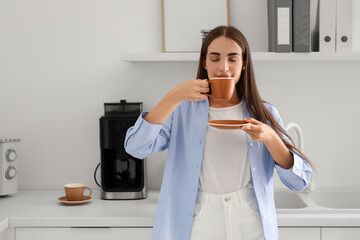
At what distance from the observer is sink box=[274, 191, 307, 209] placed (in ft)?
7.59

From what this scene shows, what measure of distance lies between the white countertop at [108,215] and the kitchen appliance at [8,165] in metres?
0.13

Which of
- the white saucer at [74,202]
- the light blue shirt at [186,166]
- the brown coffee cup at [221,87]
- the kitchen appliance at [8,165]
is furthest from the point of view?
the kitchen appliance at [8,165]

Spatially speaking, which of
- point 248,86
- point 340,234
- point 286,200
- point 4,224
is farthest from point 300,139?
point 4,224

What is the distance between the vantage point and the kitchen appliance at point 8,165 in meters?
2.24

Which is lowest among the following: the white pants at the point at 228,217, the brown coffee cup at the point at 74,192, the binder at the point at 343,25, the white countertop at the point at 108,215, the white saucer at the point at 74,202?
the white countertop at the point at 108,215

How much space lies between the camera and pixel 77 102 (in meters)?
2.48

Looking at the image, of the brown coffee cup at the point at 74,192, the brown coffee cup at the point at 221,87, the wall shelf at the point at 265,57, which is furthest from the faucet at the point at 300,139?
the brown coffee cup at the point at 74,192

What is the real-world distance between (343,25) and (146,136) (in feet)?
4.08

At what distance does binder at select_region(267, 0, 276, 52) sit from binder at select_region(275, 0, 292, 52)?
3 centimetres

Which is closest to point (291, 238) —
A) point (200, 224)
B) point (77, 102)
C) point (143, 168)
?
point (200, 224)

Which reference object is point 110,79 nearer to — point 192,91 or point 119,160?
point 119,160

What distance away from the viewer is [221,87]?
1417mm

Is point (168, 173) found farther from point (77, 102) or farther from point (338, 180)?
point (338, 180)

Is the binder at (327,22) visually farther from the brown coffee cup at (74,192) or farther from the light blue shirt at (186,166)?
the brown coffee cup at (74,192)
